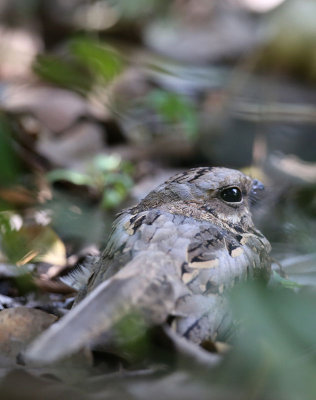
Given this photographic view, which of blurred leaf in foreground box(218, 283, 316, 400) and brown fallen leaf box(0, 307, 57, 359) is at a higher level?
blurred leaf in foreground box(218, 283, 316, 400)

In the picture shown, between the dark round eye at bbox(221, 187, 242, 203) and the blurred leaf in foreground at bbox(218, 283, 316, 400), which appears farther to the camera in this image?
the dark round eye at bbox(221, 187, 242, 203)

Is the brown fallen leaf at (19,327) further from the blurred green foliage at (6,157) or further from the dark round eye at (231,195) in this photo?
the dark round eye at (231,195)

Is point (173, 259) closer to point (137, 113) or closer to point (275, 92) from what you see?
point (137, 113)

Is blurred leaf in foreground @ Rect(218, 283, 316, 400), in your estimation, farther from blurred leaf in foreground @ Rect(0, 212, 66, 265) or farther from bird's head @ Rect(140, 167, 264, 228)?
bird's head @ Rect(140, 167, 264, 228)

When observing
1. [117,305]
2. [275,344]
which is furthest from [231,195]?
[275,344]

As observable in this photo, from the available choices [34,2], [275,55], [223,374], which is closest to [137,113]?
[275,55]

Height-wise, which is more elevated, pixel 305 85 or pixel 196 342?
pixel 196 342

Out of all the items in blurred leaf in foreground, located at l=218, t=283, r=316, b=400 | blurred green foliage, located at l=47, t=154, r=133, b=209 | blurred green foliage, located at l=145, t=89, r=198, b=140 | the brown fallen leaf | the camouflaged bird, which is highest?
blurred leaf in foreground, located at l=218, t=283, r=316, b=400

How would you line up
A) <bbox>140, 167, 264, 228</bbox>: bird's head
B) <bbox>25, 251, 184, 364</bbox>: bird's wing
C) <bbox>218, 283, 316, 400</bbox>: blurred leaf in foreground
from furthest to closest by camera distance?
<bbox>140, 167, 264, 228</bbox>: bird's head, <bbox>25, 251, 184, 364</bbox>: bird's wing, <bbox>218, 283, 316, 400</bbox>: blurred leaf in foreground

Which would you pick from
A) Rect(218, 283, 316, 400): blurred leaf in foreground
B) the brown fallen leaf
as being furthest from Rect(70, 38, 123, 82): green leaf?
Rect(218, 283, 316, 400): blurred leaf in foreground
